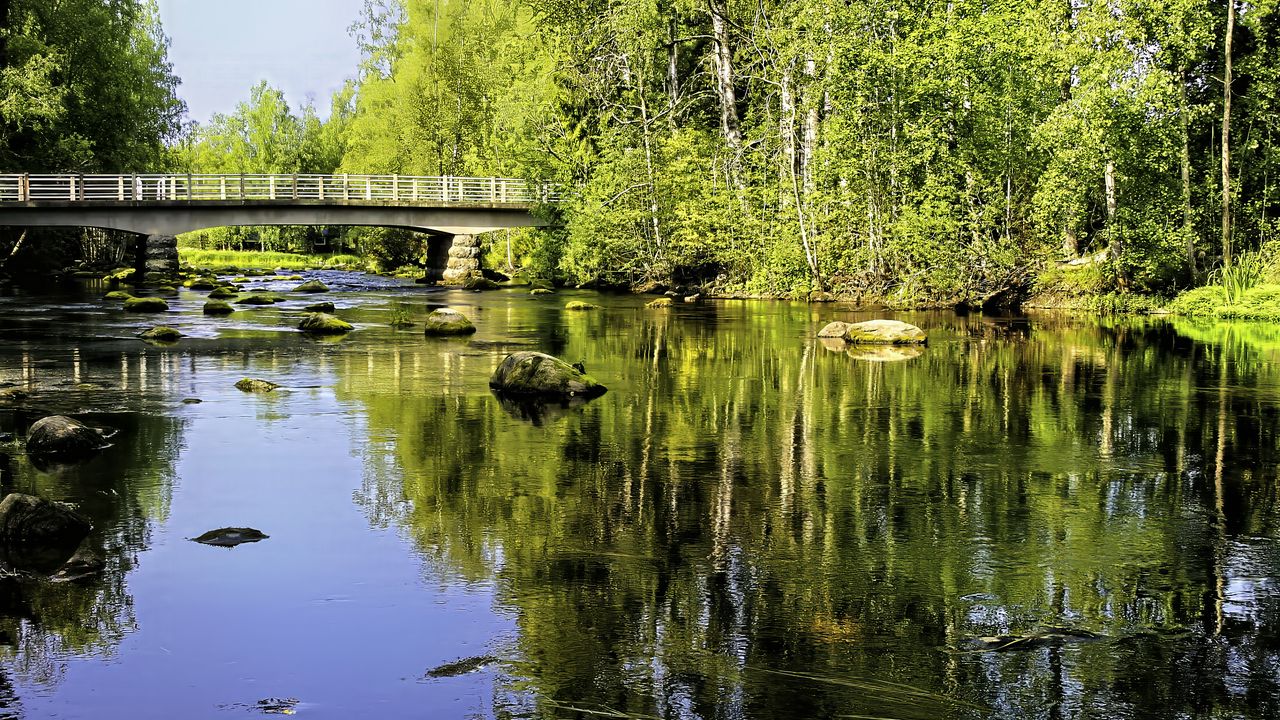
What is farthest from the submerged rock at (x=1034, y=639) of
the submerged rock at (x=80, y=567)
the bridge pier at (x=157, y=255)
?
the bridge pier at (x=157, y=255)

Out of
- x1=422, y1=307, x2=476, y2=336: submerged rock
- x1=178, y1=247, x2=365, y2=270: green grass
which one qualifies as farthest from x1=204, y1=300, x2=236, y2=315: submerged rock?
x1=178, y1=247, x2=365, y2=270: green grass

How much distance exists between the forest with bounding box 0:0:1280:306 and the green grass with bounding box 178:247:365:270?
29.2m

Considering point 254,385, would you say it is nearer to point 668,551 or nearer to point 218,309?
point 668,551

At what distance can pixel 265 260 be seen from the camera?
97.6 meters

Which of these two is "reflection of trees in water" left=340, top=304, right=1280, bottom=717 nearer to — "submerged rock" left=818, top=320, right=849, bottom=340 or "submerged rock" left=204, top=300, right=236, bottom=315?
"submerged rock" left=818, top=320, right=849, bottom=340

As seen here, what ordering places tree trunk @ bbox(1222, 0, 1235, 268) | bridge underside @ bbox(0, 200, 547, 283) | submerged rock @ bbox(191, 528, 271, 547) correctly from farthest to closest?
bridge underside @ bbox(0, 200, 547, 283) < tree trunk @ bbox(1222, 0, 1235, 268) < submerged rock @ bbox(191, 528, 271, 547)

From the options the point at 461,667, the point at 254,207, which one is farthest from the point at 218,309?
the point at 461,667

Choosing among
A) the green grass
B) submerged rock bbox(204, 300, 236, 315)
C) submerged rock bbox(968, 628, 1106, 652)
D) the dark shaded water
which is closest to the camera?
the dark shaded water

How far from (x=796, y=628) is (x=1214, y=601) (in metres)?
2.77

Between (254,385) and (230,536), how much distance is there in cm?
962

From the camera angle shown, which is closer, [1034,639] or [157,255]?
[1034,639]

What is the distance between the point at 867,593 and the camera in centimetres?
825

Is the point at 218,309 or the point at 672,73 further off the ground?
the point at 672,73

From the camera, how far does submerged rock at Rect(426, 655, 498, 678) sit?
269 inches
